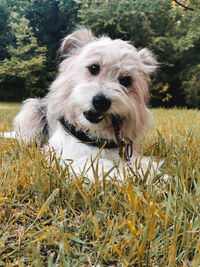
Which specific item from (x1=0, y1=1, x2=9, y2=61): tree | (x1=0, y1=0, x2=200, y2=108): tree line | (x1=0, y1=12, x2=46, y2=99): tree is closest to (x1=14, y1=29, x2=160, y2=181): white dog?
(x1=0, y1=0, x2=200, y2=108): tree line

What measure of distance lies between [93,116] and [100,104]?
0.49 feet

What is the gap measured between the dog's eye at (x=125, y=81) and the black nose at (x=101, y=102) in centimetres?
40

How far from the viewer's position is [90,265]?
108 centimetres

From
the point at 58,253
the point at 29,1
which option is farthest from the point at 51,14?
the point at 58,253

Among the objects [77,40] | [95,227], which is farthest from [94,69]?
[95,227]

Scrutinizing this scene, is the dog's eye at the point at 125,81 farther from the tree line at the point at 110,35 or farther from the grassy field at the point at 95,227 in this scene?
the tree line at the point at 110,35

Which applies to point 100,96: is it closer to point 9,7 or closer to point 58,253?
point 58,253

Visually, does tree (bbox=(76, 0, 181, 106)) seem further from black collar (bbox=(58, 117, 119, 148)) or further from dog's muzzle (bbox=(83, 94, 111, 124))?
dog's muzzle (bbox=(83, 94, 111, 124))

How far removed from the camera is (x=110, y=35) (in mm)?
15695

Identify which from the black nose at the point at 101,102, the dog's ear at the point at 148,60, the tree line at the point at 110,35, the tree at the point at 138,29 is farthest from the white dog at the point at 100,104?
the tree at the point at 138,29

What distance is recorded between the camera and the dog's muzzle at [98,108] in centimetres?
212

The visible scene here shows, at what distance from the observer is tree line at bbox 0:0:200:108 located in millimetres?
14273

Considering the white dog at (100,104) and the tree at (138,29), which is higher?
the tree at (138,29)

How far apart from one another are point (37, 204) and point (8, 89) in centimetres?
2029
